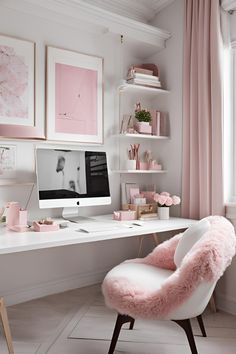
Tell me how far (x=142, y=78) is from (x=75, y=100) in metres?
0.63

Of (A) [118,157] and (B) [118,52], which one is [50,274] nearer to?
(A) [118,157]

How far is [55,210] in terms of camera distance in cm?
274

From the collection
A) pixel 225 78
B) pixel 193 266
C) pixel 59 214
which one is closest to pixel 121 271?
pixel 193 266

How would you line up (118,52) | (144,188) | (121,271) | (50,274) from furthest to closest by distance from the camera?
(144,188), (118,52), (50,274), (121,271)

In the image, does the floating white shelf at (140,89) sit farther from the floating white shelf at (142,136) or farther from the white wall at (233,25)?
the white wall at (233,25)

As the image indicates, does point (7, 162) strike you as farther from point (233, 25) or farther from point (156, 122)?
point (233, 25)

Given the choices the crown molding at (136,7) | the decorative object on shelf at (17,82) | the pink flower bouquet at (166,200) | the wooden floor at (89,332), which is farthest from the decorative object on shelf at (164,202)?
the crown molding at (136,7)

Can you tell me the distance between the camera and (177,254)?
6.42 feet

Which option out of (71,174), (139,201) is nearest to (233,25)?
(139,201)

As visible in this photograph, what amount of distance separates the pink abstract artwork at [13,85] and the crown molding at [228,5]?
5.14 feet

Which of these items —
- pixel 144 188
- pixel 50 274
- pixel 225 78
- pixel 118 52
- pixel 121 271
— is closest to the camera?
pixel 121 271

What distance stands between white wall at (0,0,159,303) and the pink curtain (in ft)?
2.13

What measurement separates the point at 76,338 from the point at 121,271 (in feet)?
1.74

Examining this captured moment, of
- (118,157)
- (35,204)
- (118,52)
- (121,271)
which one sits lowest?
(121,271)
